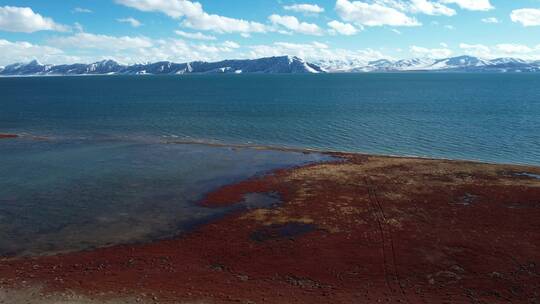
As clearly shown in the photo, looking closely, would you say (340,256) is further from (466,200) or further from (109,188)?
(109,188)

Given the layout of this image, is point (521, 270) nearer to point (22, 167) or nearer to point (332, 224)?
point (332, 224)

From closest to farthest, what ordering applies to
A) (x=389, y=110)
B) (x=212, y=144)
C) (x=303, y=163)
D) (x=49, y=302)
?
1. (x=49, y=302)
2. (x=303, y=163)
3. (x=212, y=144)
4. (x=389, y=110)

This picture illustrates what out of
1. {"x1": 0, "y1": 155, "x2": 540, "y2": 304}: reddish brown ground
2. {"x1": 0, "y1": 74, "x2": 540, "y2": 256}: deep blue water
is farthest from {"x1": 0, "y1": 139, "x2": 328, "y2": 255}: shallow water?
{"x1": 0, "y1": 155, "x2": 540, "y2": 304}: reddish brown ground

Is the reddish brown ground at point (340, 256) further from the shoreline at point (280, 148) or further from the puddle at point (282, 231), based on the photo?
the shoreline at point (280, 148)

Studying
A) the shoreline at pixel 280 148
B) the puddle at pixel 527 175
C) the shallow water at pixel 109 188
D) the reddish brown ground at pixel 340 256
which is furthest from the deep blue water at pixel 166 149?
the puddle at pixel 527 175

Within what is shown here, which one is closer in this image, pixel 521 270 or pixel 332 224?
pixel 521 270

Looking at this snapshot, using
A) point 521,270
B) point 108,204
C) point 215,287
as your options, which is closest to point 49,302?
point 215,287

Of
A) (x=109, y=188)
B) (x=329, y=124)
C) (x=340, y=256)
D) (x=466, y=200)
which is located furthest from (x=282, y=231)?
(x=329, y=124)
